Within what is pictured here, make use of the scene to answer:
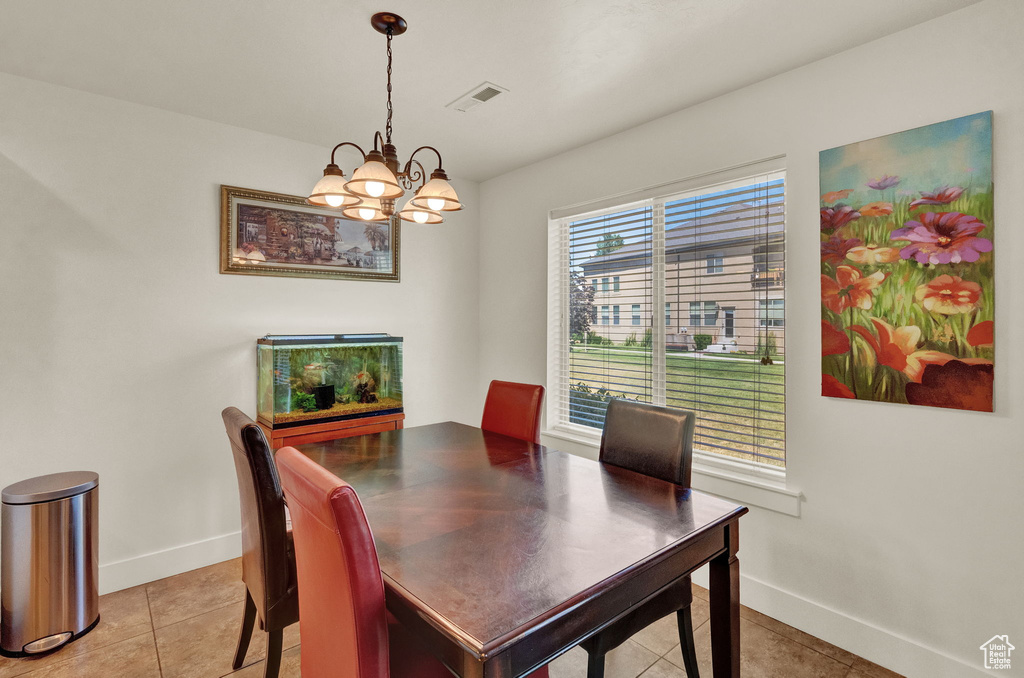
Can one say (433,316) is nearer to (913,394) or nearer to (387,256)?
(387,256)

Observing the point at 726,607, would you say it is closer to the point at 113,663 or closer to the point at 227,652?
the point at 227,652

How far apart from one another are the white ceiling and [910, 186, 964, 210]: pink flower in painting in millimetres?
666

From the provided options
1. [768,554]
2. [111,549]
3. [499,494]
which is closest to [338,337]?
[111,549]

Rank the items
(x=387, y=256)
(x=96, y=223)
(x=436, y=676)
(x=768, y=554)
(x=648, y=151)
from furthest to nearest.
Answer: (x=387, y=256)
(x=648, y=151)
(x=96, y=223)
(x=768, y=554)
(x=436, y=676)

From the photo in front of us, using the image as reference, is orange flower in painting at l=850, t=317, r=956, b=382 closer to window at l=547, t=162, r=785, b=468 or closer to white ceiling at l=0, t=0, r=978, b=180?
window at l=547, t=162, r=785, b=468

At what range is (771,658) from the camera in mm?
2074

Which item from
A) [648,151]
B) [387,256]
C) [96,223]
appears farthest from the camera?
[387,256]

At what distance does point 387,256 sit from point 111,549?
2.34 meters

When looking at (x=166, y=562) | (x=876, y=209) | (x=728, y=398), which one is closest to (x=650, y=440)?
(x=728, y=398)

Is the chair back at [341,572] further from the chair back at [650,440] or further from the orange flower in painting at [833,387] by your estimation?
the orange flower in painting at [833,387]

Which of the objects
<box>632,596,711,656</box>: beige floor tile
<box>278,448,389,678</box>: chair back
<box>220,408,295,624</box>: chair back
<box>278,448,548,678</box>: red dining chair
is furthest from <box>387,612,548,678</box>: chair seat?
<box>632,596,711,656</box>: beige floor tile

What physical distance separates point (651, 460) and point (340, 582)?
4.39 ft

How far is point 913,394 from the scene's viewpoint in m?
1.97

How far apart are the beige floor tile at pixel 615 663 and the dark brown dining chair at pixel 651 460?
0.20 metres
